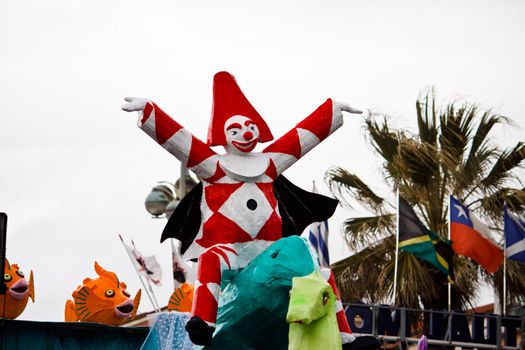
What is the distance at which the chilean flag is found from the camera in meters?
19.5

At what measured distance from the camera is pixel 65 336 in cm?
1474

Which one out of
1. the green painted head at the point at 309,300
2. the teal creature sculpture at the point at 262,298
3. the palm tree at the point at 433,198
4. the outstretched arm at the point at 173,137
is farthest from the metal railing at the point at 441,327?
the green painted head at the point at 309,300

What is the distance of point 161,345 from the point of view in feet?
38.9

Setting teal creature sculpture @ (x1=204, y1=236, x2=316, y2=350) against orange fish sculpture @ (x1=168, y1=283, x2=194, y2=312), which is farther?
orange fish sculpture @ (x1=168, y1=283, x2=194, y2=312)

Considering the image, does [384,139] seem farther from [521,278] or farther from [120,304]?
[120,304]

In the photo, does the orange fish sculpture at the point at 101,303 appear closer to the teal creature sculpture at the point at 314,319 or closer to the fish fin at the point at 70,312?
the fish fin at the point at 70,312

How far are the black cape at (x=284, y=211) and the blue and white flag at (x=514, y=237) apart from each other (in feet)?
29.3

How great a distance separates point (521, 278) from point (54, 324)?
906 cm

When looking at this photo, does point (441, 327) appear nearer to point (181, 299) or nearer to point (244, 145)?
point (181, 299)

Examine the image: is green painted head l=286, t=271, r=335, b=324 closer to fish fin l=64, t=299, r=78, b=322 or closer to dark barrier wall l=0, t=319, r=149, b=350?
dark barrier wall l=0, t=319, r=149, b=350

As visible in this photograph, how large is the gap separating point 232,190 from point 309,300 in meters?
2.04

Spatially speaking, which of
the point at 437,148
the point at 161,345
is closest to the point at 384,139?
the point at 437,148

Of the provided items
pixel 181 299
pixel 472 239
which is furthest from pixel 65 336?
pixel 472 239

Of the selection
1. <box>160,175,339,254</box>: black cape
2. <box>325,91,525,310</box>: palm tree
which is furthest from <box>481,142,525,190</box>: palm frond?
<box>160,175,339,254</box>: black cape
